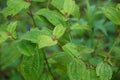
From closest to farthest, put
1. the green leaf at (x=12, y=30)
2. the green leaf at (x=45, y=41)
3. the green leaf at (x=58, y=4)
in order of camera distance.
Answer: the green leaf at (x=45, y=41) < the green leaf at (x=12, y=30) < the green leaf at (x=58, y=4)

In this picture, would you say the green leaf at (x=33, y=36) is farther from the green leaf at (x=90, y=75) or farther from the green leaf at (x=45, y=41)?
the green leaf at (x=90, y=75)

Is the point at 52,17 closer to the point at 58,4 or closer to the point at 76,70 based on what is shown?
the point at 58,4

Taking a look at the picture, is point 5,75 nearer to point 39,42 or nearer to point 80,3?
point 80,3

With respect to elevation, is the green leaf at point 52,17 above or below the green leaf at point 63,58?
above

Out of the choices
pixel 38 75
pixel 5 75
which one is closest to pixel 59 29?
pixel 38 75

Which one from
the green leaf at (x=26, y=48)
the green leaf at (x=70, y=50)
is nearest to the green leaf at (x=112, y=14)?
the green leaf at (x=70, y=50)

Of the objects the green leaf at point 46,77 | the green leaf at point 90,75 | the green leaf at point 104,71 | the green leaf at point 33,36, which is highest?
the green leaf at point 33,36

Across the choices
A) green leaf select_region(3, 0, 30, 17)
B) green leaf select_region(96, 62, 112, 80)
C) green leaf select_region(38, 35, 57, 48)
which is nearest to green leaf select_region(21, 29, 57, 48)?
green leaf select_region(38, 35, 57, 48)

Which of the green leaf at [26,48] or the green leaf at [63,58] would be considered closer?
the green leaf at [26,48]
